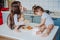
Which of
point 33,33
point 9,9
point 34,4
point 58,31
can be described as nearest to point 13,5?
point 9,9

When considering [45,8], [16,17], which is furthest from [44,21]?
[16,17]

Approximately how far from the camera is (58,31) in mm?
1037

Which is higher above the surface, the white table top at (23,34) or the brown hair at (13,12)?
the brown hair at (13,12)

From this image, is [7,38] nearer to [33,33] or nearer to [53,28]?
[33,33]

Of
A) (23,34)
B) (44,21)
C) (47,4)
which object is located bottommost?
(23,34)

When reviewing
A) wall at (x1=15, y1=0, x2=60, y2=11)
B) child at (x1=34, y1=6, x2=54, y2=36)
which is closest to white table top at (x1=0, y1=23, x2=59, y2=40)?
child at (x1=34, y1=6, x2=54, y2=36)

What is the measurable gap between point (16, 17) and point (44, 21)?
0.24 m

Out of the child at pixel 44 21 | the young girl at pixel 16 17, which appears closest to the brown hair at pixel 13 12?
the young girl at pixel 16 17

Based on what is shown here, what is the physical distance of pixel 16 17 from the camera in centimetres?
109

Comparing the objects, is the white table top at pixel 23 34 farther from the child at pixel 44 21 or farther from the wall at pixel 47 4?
the wall at pixel 47 4

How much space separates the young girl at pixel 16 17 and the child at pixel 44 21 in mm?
144

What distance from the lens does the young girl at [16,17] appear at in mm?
1075

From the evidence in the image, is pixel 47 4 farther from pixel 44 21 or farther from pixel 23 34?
pixel 23 34

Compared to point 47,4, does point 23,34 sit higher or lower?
lower
